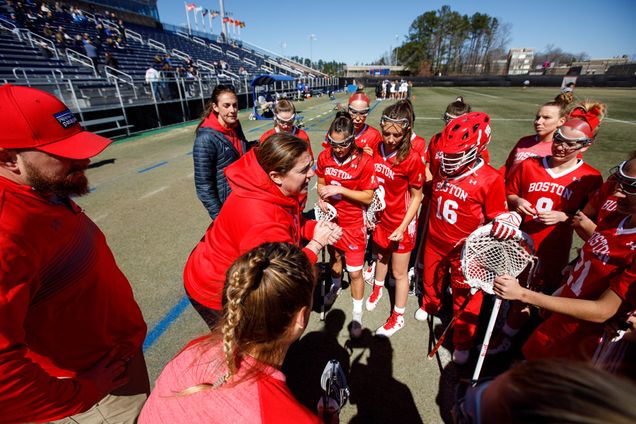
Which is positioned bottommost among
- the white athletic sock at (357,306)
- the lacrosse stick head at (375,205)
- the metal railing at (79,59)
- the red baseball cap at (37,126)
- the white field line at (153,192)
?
the white field line at (153,192)

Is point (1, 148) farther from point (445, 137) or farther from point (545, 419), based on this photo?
point (445, 137)

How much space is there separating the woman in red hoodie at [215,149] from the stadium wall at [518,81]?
50.6 meters

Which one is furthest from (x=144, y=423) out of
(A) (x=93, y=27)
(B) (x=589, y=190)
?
(A) (x=93, y=27)

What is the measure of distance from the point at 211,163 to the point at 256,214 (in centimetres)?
202

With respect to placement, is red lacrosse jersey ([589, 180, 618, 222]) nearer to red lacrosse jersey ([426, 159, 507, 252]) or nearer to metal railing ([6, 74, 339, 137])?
red lacrosse jersey ([426, 159, 507, 252])

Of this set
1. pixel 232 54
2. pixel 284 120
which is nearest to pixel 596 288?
pixel 284 120

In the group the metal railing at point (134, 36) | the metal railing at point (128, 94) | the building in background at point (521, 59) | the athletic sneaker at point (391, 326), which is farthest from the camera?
the building in background at point (521, 59)

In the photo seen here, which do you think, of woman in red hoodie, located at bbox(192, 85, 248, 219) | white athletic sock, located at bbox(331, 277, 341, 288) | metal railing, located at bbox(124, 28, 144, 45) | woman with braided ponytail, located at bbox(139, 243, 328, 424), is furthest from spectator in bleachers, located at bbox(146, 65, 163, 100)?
woman with braided ponytail, located at bbox(139, 243, 328, 424)

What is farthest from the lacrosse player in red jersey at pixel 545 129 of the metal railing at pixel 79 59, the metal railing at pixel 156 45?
the metal railing at pixel 156 45

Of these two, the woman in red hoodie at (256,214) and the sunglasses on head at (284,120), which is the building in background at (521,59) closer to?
the sunglasses on head at (284,120)

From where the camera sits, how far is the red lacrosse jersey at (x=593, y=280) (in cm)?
169

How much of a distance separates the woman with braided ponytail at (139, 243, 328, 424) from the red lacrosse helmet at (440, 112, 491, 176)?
1870 millimetres

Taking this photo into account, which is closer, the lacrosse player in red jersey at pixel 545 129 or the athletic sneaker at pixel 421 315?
the athletic sneaker at pixel 421 315

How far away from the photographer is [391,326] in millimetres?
3316
